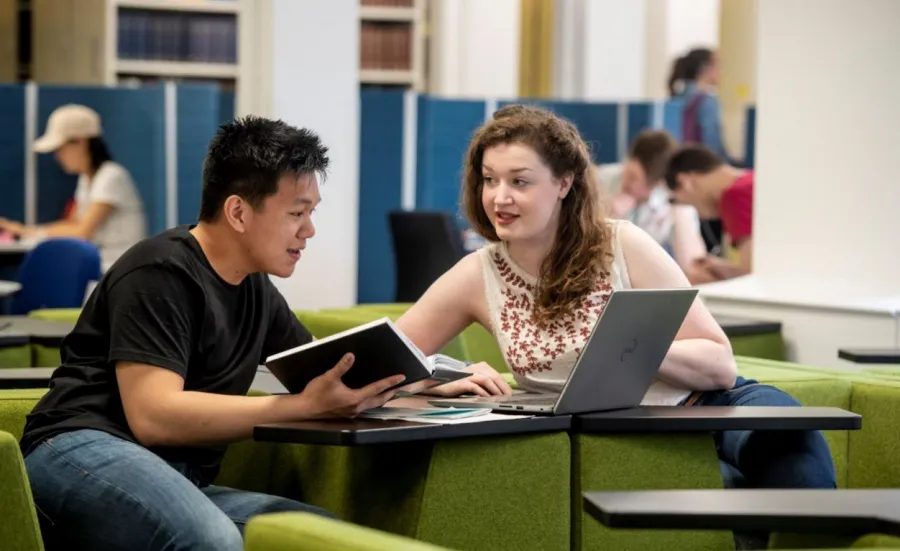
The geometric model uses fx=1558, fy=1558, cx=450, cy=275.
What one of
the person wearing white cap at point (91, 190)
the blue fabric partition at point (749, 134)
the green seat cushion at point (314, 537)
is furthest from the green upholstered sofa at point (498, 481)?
the blue fabric partition at point (749, 134)

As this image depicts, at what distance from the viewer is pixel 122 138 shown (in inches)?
356

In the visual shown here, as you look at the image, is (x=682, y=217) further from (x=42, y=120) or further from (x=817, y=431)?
(x=817, y=431)

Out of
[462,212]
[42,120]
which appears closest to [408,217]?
[42,120]

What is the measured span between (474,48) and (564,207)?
29.2ft

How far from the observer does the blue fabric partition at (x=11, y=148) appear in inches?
352

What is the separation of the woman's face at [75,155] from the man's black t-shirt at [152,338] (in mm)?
5645

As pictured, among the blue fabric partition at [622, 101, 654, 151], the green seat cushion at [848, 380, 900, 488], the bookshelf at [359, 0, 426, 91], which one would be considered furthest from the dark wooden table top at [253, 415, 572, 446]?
the bookshelf at [359, 0, 426, 91]

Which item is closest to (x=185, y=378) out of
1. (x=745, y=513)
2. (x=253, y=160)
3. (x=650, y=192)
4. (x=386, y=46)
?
(x=253, y=160)

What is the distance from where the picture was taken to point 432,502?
2799mm

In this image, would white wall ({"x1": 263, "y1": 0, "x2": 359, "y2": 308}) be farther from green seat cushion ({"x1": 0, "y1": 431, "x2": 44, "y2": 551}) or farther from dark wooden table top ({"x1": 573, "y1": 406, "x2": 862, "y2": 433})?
green seat cushion ({"x1": 0, "y1": 431, "x2": 44, "y2": 551})

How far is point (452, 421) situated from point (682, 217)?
16.0 feet

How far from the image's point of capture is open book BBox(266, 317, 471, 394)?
105 inches

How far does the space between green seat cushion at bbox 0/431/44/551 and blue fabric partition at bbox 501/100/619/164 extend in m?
7.80

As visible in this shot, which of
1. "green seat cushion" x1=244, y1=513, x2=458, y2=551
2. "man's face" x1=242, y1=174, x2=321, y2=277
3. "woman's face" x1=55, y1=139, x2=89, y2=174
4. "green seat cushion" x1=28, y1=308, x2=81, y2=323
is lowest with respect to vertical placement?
"green seat cushion" x1=28, y1=308, x2=81, y2=323
